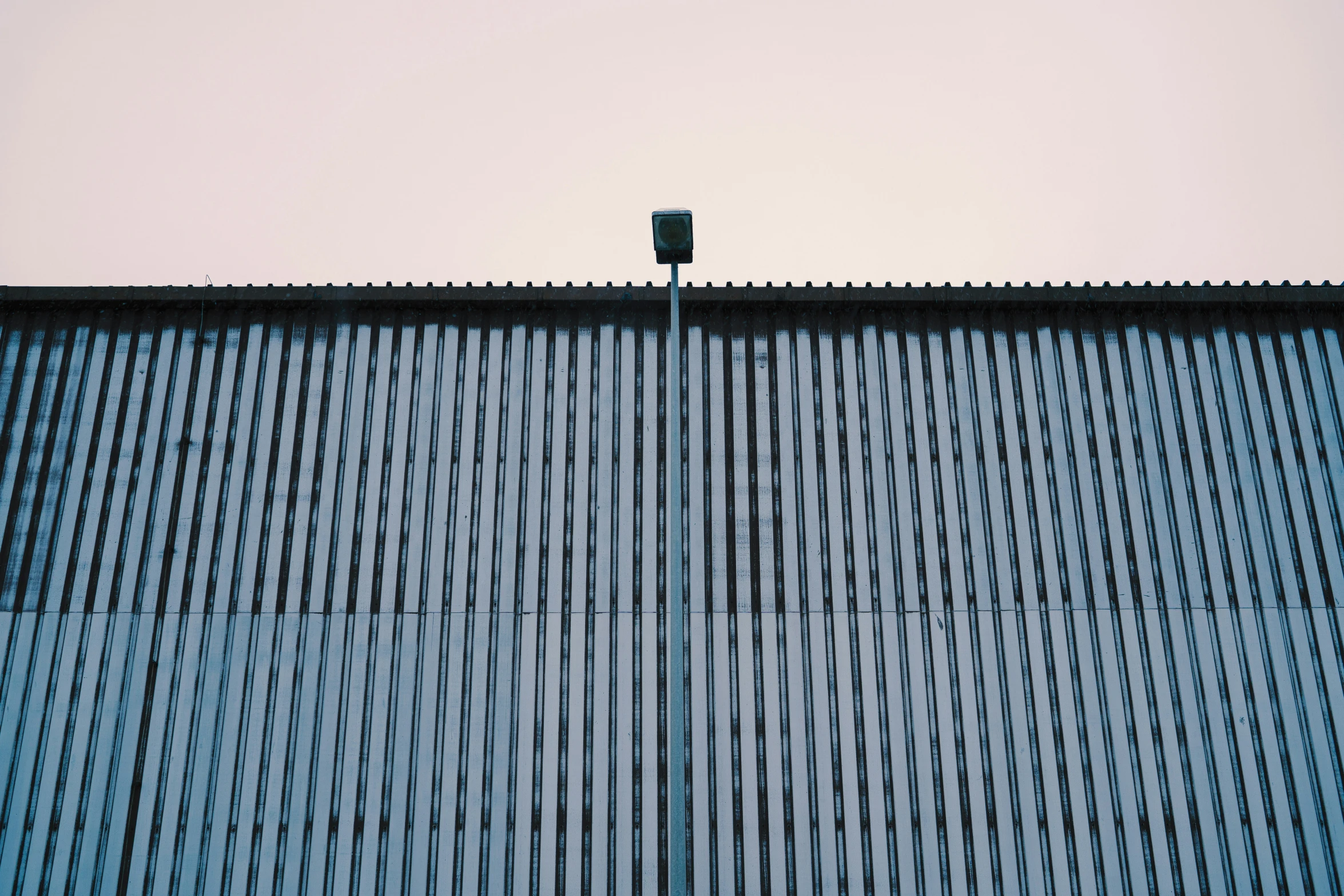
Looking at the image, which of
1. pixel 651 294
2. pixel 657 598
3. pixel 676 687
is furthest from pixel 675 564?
pixel 651 294

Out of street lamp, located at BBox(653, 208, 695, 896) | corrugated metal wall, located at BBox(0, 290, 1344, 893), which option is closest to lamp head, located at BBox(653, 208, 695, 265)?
street lamp, located at BBox(653, 208, 695, 896)

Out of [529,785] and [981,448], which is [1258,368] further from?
[529,785]

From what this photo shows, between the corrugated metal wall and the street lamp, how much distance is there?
1.89 meters

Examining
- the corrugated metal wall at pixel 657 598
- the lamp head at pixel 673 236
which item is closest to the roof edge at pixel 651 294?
the corrugated metal wall at pixel 657 598

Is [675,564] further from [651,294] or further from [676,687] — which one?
[651,294]

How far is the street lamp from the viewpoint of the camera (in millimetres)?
7273

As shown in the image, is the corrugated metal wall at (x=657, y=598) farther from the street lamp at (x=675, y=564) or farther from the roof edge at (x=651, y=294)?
the street lamp at (x=675, y=564)

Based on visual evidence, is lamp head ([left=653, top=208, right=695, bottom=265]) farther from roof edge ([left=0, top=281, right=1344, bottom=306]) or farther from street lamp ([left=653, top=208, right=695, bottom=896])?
roof edge ([left=0, top=281, right=1344, bottom=306])

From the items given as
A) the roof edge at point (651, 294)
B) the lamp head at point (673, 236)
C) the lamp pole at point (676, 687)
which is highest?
the roof edge at point (651, 294)

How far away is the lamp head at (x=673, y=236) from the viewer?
8453mm

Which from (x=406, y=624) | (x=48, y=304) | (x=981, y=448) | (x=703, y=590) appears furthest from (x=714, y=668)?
(x=48, y=304)

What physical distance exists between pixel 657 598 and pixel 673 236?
4693 millimetres

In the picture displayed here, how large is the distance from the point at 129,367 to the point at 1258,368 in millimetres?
16324

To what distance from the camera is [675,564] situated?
798cm
